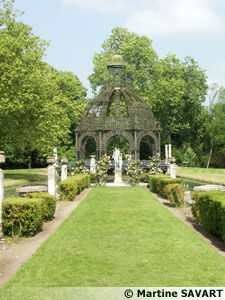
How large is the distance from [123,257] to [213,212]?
12.2 feet

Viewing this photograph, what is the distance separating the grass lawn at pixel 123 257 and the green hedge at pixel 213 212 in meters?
0.61

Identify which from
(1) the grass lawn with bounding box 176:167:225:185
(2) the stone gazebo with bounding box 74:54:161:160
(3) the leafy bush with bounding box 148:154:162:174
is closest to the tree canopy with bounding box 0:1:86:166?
(2) the stone gazebo with bounding box 74:54:161:160

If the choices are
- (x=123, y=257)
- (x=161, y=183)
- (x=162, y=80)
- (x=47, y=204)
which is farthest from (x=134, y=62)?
(x=123, y=257)

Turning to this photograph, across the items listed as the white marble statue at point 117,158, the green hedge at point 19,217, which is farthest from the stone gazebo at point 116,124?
the green hedge at point 19,217

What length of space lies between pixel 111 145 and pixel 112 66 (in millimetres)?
20049

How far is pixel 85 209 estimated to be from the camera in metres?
17.1

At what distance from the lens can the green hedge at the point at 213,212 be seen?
35.0 ft

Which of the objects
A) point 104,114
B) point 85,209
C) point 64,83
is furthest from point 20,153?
point 85,209

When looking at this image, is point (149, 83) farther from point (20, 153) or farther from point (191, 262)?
point (191, 262)

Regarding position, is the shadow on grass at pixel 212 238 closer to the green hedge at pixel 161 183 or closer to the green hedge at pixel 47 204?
the green hedge at pixel 47 204

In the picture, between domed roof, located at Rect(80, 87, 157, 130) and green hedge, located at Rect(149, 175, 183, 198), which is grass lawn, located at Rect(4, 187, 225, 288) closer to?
green hedge, located at Rect(149, 175, 183, 198)

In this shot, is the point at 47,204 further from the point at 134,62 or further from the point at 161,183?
the point at 134,62

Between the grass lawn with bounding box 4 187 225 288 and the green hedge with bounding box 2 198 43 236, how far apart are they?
86 centimetres

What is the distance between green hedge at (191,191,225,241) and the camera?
10.7 m
